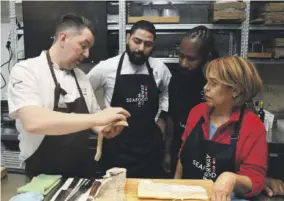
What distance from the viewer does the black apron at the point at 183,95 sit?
84.2 inches

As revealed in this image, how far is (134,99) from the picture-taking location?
213cm

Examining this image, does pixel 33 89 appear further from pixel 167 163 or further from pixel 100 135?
pixel 167 163

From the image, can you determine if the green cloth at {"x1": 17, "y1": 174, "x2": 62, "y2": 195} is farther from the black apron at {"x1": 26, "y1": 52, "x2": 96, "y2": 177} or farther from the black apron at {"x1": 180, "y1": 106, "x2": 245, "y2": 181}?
the black apron at {"x1": 180, "y1": 106, "x2": 245, "y2": 181}

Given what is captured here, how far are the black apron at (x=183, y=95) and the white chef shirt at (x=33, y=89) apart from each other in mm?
855

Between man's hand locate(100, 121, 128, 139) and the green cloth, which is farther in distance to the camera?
man's hand locate(100, 121, 128, 139)

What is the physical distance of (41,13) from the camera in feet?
8.71

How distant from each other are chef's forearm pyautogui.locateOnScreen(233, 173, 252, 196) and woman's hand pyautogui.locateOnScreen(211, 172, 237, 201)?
0.22 ft

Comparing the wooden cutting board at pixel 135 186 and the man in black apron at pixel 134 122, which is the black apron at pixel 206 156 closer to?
the wooden cutting board at pixel 135 186

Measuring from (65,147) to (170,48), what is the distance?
1.61m

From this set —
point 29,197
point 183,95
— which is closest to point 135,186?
point 29,197

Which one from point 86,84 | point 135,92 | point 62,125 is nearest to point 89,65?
point 135,92

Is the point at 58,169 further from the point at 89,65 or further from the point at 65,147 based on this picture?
the point at 89,65

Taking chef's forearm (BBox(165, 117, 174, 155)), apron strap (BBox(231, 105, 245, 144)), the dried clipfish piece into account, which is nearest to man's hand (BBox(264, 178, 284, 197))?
apron strap (BBox(231, 105, 245, 144))

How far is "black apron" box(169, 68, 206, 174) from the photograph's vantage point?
214 cm
